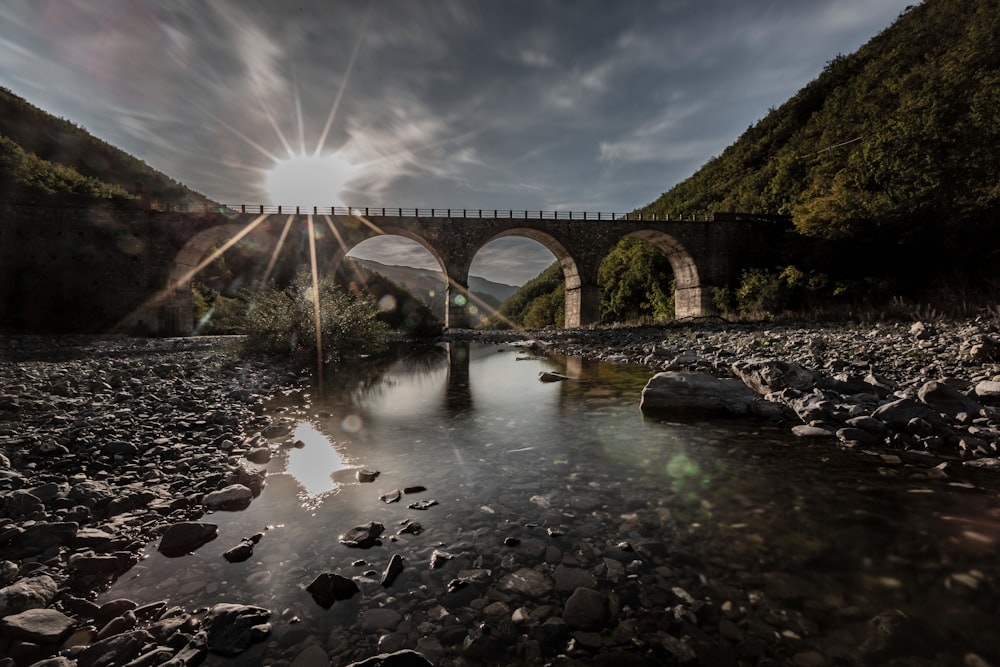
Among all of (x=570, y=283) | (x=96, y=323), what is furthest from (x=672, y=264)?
(x=96, y=323)

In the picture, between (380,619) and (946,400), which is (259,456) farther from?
(946,400)

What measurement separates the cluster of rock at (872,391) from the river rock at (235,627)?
199 inches

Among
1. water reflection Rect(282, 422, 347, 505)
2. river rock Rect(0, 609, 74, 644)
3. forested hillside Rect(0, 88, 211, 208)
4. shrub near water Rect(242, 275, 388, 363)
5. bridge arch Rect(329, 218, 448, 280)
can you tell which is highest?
forested hillside Rect(0, 88, 211, 208)

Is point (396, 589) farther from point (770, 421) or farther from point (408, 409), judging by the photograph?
point (770, 421)

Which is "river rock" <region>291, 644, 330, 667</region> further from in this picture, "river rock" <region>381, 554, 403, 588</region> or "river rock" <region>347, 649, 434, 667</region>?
"river rock" <region>381, 554, 403, 588</region>

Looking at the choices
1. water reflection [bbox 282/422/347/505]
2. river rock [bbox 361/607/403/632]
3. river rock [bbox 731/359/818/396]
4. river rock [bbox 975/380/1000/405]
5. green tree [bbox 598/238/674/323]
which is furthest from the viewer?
green tree [bbox 598/238/674/323]

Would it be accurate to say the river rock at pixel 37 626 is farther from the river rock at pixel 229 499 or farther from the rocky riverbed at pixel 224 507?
the river rock at pixel 229 499

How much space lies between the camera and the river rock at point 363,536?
2.37 metres

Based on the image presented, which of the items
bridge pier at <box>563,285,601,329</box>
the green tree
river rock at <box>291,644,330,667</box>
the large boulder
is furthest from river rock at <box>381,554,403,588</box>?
the green tree

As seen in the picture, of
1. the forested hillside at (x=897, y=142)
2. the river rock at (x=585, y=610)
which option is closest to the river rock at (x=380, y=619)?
the river rock at (x=585, y=610)

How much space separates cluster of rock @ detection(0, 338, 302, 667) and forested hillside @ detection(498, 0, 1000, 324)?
21533 mm

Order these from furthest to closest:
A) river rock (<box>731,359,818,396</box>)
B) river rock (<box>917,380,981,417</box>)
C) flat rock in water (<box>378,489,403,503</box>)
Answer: river rock (<box>731,359,818,396</box>)
river rock (<box>917,380,981,417</box>)
flat rock in water (<box>378,489,403,503</box>)

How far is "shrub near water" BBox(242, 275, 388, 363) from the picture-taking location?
Answer: 11102 mm

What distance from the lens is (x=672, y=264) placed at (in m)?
36.3
